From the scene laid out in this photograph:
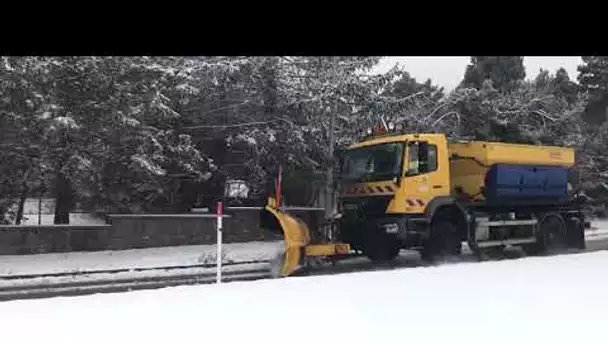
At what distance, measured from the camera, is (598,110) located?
45.6 metres

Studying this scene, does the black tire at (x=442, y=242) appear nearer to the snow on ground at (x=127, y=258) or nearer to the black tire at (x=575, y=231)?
the snow on ground at (x=127, y=258)

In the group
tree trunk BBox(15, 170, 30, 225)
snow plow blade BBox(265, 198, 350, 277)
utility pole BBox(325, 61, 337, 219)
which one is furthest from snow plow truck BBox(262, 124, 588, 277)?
tree trunk BBox(15, 170, 30, 225)

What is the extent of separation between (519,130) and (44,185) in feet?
58.8

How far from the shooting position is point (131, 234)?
1777 centimetres

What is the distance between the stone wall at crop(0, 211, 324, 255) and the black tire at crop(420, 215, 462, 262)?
4290 millimetres

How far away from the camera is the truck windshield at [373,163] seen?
14.3m

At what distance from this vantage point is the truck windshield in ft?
47.1

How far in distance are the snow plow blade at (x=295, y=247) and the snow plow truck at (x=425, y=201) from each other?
0.8 inches

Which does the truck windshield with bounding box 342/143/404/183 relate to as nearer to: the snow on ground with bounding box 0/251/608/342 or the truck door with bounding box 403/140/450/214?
the truck door with bounding box 403/140/450/214

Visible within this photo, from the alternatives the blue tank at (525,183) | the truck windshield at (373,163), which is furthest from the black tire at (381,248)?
the blue tank at (525,183)

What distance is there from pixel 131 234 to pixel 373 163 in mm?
6621

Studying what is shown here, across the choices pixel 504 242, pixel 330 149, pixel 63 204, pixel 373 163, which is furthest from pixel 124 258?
pixel 504 242
